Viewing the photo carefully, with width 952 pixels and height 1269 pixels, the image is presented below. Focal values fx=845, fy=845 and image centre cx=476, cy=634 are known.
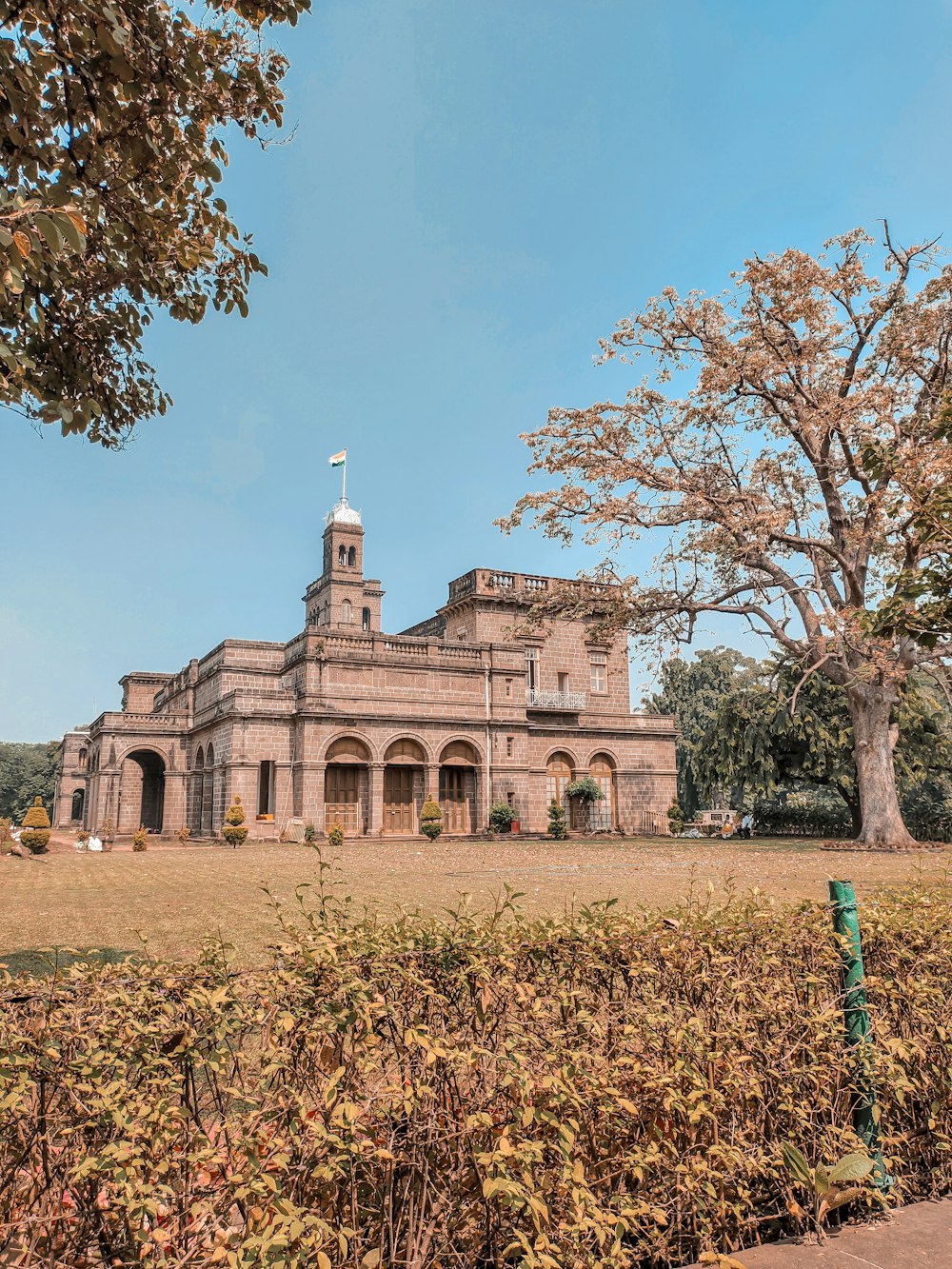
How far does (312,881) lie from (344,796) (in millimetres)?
17432

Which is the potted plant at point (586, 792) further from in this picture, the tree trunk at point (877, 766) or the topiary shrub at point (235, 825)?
the tree trunk at point (877, 766)

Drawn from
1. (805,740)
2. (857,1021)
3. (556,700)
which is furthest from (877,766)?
(857,1021)

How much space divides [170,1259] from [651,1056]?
165 centimetres

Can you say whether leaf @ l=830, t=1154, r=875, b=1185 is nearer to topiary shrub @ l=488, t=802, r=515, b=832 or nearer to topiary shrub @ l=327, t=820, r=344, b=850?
topiary shrub @ l=327, t=820, r=344, b=850

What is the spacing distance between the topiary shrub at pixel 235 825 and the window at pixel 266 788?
1231 millimetres

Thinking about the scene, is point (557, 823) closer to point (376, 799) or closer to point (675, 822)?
point (675, 822)

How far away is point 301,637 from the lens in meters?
31.8

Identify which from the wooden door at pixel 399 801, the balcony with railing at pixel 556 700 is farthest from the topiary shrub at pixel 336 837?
the balcony with railing at pixel 556 700

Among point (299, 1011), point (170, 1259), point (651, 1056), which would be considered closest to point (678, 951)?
point (651, 1056)

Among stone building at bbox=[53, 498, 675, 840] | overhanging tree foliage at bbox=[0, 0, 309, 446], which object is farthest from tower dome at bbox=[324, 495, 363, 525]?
overhanging tree foliage at bbox=[0, 0, 309, 446]

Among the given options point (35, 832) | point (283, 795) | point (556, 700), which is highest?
point (556, 700)

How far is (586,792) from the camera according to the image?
122ft

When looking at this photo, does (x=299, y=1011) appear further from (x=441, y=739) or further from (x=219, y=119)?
(x=441, y=739)

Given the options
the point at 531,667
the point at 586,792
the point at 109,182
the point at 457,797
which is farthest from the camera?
the point at 531,667
